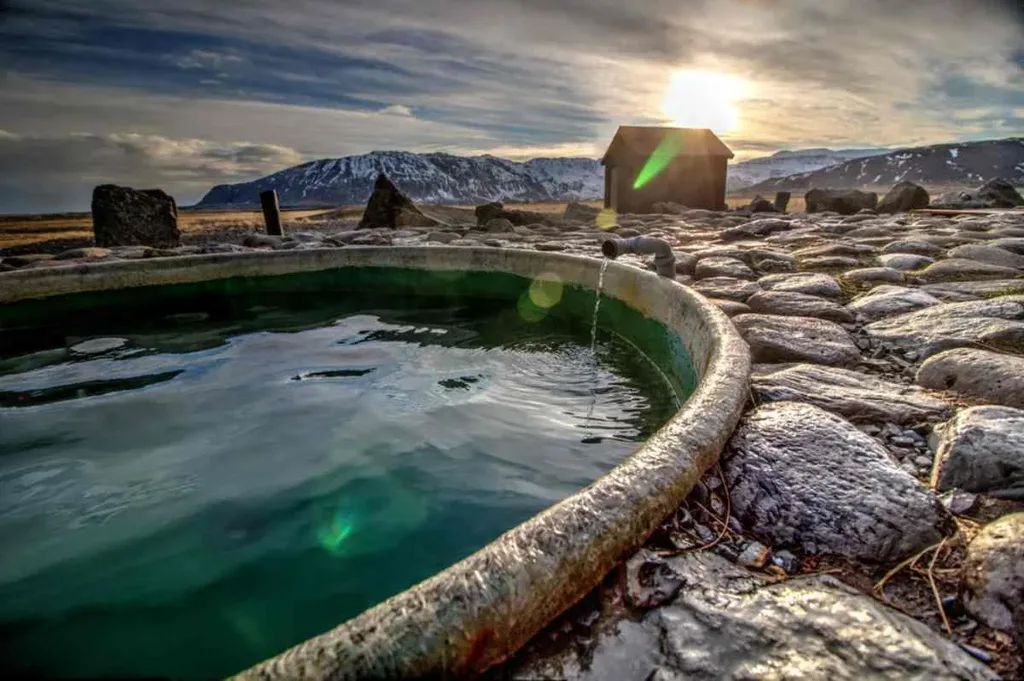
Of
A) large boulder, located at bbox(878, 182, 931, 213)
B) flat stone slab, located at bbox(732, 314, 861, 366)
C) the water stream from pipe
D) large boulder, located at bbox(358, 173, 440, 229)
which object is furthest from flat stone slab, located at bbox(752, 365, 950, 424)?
large boulder, located at bbox(878, 182, 931, 213)

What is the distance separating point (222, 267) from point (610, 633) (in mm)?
7209

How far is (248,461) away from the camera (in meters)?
3.04

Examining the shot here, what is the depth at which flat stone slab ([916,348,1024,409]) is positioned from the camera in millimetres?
2104

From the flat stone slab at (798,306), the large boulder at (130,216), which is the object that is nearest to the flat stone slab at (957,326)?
the flat stone slab at (798,306)

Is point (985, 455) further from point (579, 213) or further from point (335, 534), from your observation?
point (579, 213)

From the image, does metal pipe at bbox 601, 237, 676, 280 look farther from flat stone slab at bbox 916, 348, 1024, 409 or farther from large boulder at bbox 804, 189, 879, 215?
large boulder at bbox 804, 189, 879, 215

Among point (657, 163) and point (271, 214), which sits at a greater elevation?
point (657, 163)

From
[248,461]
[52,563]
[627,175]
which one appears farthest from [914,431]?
[627,175]

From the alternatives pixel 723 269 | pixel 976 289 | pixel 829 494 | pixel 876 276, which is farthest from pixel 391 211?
pixel 829 494

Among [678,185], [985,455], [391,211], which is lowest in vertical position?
[985,455]

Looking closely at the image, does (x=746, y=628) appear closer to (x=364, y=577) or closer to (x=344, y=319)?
(x=364, y=577)

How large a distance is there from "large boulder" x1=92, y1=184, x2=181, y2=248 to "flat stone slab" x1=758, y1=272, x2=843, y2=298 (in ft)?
43.0

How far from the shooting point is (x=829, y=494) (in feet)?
5.16

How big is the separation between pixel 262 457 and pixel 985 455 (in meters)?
3.45
